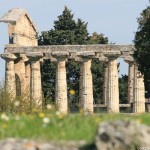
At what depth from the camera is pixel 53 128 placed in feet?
60.5

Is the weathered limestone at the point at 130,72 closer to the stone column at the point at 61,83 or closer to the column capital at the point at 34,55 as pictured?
the stone column at the point at 61,83

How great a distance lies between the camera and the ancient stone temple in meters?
77.1

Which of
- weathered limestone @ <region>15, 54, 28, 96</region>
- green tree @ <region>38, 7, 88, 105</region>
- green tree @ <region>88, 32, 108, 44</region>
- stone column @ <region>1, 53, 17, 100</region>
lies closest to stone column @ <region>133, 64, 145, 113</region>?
weathered limestone @ <region>15, 54, 28, 96</region>

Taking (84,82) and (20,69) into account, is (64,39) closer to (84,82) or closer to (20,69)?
(20,69)

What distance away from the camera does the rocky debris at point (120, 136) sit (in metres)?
16.1

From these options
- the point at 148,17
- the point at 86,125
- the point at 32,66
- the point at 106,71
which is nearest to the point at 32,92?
the point at 32,66

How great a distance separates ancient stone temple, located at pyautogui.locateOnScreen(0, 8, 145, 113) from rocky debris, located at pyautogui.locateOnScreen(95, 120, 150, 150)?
190 ft

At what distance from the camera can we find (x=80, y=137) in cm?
1755

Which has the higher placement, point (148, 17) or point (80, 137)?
point (148, 17)

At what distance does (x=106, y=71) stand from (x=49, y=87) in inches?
506

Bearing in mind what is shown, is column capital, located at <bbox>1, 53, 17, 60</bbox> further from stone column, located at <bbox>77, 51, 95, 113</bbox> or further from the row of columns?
stone column, located at <bbox>77, 51, 95, 113</bbox>

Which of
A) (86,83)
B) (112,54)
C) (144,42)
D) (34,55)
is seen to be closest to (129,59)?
(112,54)

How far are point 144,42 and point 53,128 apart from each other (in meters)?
41.7

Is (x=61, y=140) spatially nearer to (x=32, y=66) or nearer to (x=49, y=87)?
(x=32, y=66)
